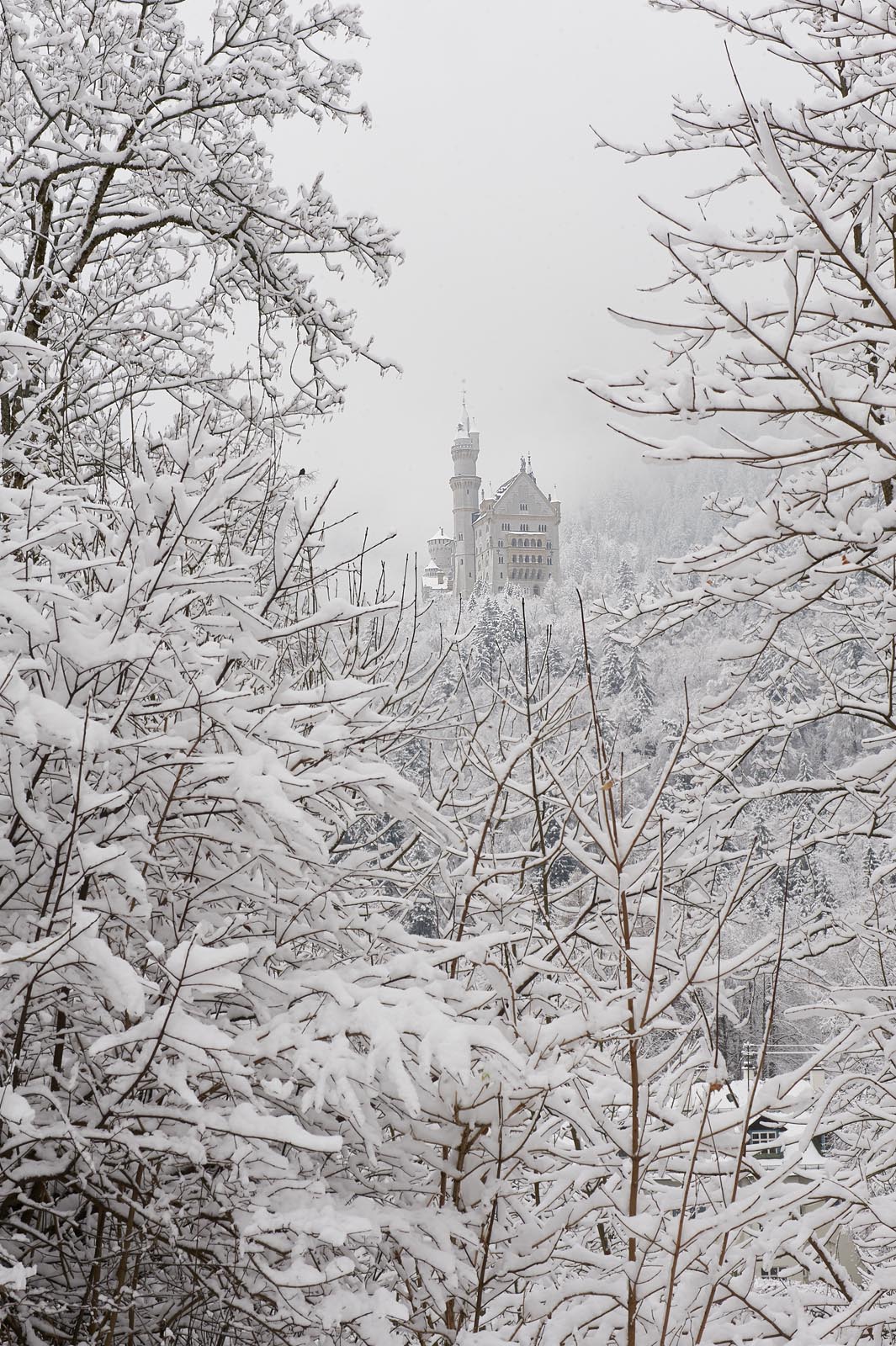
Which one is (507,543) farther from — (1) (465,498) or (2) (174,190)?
(2) (174,190)

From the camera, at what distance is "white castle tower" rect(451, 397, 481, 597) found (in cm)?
9912

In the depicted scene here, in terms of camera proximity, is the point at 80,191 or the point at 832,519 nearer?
the point at 832,519

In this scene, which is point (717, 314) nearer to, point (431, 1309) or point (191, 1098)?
point (191, 1098)

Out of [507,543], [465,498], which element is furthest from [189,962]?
[465,498]

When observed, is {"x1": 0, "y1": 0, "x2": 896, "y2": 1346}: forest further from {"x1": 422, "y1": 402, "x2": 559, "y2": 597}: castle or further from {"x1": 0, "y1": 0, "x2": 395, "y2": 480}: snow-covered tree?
{"x1": 422, "y1": 402, "x2": 559, "y2": 597}: castle

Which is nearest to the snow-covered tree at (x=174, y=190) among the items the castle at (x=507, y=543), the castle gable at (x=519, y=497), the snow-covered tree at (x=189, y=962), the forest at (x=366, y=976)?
the forest at (x=366, y=976)

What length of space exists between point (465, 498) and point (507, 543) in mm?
11564

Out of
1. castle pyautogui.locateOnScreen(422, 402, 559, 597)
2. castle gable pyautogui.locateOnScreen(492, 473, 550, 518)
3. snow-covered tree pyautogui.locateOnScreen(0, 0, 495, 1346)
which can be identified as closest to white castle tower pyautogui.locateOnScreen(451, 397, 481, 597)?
castle pyautogui.locateOnScreen(422, 402, 559, 597)

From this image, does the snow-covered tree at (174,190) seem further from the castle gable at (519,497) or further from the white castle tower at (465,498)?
the white castle tower at (465,498)

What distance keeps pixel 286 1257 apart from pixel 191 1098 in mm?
951

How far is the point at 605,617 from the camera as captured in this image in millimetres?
5922

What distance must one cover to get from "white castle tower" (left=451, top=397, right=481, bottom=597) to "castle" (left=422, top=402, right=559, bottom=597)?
8 centimetres

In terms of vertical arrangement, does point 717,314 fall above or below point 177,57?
below

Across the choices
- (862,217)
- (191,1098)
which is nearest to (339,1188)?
(191,1098)
